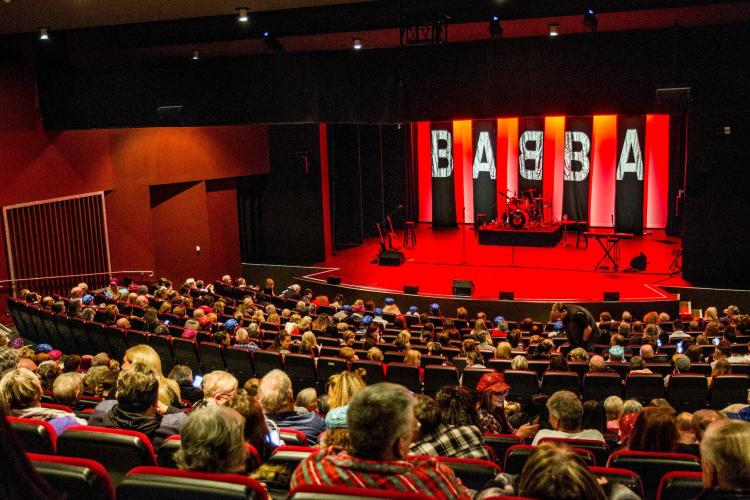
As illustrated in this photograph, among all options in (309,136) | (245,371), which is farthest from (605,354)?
(309,136)

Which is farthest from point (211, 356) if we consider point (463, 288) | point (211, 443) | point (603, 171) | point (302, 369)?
point (603, 171)

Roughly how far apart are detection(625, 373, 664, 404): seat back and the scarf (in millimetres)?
5129

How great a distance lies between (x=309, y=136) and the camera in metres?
19.0

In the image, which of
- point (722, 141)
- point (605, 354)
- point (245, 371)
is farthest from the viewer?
point (722, 141)

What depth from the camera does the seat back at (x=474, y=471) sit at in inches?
130

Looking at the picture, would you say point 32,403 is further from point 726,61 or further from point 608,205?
point 608,205

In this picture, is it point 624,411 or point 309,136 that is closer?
point 624,411

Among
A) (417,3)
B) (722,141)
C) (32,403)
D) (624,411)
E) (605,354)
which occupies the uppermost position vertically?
(417,3)

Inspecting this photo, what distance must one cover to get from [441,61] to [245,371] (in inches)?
319

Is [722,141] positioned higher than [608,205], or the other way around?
[722,141]

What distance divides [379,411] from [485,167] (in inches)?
763

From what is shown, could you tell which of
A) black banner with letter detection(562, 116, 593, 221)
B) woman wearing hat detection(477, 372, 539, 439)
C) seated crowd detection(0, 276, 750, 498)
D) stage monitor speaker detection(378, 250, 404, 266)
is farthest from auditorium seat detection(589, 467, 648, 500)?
black banner with letter detection(562, 116, 593, 221)

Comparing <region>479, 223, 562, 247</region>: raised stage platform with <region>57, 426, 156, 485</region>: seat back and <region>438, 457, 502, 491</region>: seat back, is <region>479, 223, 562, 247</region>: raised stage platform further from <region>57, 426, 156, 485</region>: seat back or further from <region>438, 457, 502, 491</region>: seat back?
<region>57, 426, 156, 485</region>: seat back

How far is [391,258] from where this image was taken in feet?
57.6
